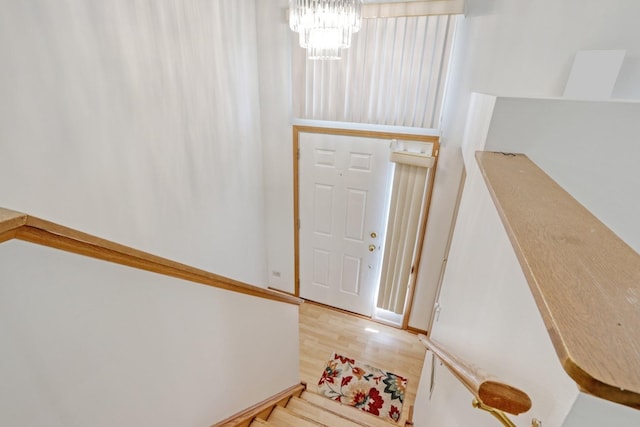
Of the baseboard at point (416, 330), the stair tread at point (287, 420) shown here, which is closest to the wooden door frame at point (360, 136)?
the baseboard at point (416, 330)

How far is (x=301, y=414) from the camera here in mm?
2266

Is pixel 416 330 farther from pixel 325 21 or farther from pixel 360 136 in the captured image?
pixel 325 21

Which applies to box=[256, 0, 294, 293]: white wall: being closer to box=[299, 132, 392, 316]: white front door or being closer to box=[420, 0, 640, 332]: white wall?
box=[299, 132, 392, 316]: white front door

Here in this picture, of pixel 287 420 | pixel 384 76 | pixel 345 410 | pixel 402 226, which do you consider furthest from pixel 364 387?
pixel 384 76

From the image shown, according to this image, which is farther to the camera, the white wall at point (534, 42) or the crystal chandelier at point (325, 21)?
the crystal chandelier at point (325, 21)

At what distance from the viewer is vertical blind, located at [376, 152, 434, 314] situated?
9.18 ft

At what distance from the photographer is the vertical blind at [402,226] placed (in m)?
2.80

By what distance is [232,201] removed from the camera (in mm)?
2971

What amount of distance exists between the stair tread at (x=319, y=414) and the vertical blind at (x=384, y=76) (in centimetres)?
244

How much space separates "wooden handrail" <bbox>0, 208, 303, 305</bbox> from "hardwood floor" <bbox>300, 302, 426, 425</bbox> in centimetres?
241

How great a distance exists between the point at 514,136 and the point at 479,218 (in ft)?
1.24

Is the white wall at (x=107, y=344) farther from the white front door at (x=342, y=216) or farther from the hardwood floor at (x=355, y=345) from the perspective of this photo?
the white front door at (x=342, y=216)

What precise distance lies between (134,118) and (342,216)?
2.10 meters

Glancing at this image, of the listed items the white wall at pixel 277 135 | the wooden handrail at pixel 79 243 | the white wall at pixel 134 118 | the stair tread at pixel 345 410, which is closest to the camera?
the wooden handrail at pixel 79 243
